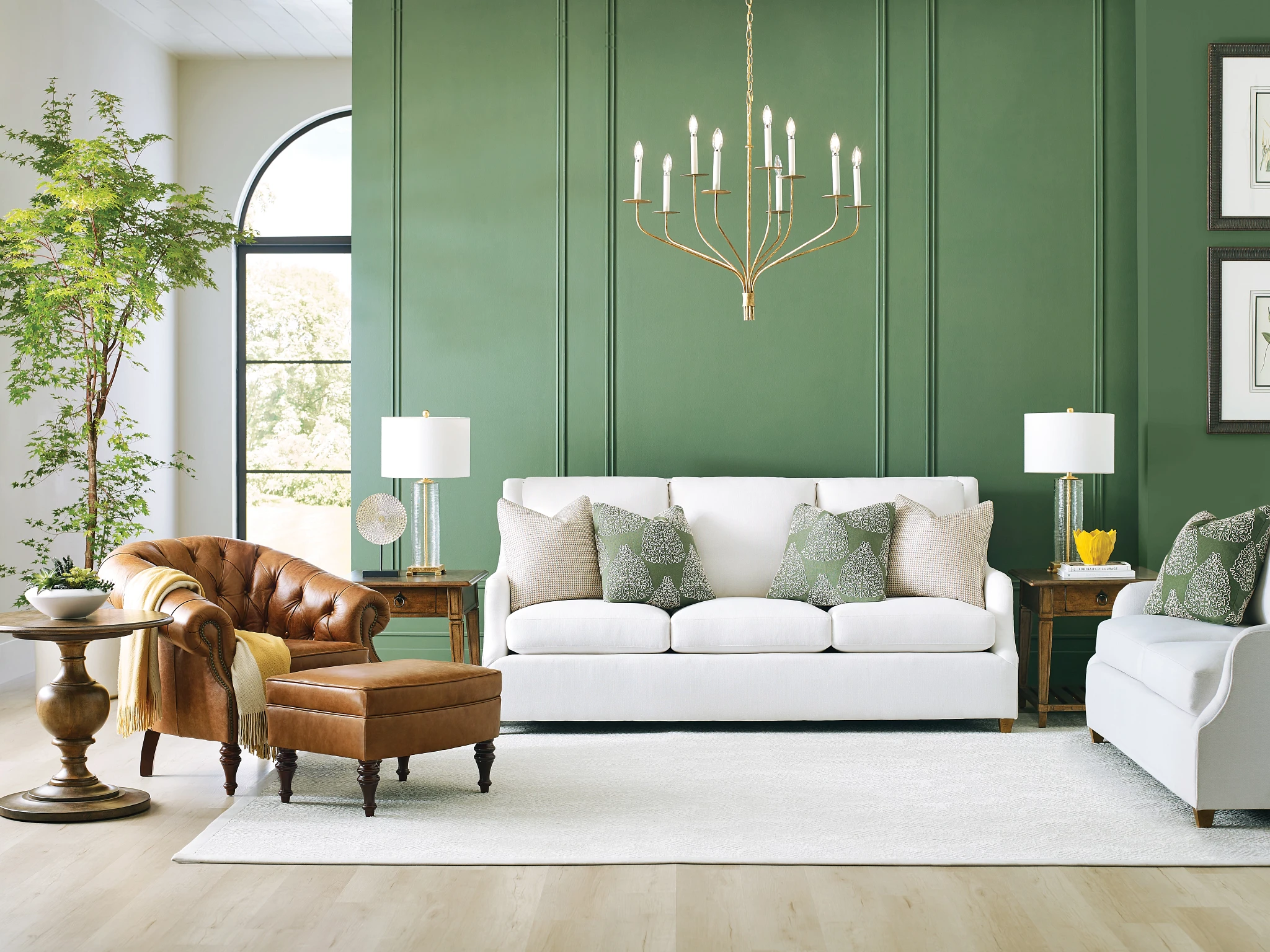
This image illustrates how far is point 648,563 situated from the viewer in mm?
4555

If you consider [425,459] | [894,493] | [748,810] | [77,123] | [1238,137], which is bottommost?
[748,810]

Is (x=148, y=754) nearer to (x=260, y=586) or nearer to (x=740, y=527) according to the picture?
(x=260, y=586)

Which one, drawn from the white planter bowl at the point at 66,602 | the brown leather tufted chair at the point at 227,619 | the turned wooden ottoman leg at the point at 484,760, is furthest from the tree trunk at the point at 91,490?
the turned wooden ottoman leg at the point at 484,760

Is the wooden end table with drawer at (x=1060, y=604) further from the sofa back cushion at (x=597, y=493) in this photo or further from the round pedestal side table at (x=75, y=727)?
the round pedestal side table at (x=75, y=727)

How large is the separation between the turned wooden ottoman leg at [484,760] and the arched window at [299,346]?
10.9ft

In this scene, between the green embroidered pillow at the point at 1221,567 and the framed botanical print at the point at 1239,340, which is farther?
the framed botanical print at the point at 1239,340

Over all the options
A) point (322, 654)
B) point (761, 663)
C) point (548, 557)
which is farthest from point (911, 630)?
point (322, 654)

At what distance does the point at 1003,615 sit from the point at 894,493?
758 mm

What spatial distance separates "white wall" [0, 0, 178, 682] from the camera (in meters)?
5.22

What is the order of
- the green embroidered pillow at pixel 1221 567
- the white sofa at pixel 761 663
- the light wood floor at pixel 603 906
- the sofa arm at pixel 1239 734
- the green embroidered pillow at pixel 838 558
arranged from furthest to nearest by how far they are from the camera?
the green embroidered pillow at pixel 838 558
the white sofa at pixel 761 663
the green embroidered pillow at pixel 1221 567
the sofa arm at pixel 1239 734
the light wood floor at pixel 603 906

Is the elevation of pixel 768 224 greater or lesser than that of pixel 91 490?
greater

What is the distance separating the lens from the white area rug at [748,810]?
297cm

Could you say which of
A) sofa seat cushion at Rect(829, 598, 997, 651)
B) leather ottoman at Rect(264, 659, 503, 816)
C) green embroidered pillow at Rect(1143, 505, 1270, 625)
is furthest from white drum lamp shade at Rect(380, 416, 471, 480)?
green embroidered pillow at Rect(1143, 505, 1270, 625)

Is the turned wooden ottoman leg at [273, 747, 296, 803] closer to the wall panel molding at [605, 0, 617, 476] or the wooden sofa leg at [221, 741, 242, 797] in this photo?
the wooden sofa leg at [221, 741, 242, 797]
